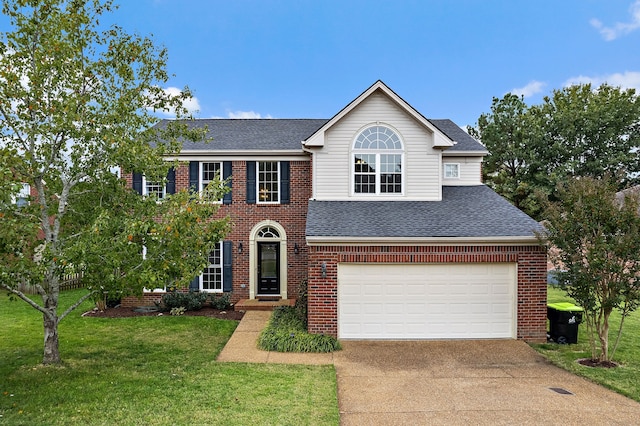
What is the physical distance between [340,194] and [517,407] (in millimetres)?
A: 7672

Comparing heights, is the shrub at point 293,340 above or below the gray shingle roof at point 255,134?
below

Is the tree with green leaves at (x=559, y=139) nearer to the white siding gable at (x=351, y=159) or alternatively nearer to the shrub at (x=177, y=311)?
the white siding gable at (x=351, y=159)

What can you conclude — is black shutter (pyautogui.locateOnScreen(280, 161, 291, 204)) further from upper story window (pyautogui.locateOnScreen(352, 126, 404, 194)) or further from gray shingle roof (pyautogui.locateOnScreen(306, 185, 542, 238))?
upper story window (pyautogui.locateOnScreen(352, 126, 404, 194))

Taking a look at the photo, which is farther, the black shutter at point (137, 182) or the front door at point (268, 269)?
the front door at point (268, 269)

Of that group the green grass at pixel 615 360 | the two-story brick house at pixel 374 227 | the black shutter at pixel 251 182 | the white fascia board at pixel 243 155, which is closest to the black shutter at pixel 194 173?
the two-story brick house at pixel 374 227

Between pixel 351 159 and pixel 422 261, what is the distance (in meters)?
4.19

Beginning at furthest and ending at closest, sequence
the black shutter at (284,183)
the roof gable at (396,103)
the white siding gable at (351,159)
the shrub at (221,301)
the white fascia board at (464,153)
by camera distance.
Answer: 1. the black shutter at (284,183)
2. the white fascia board at (464,153)
3. the shrub at (221,301)
4. the white siding gable at (351,159)
5. the roof gable at (396,103)

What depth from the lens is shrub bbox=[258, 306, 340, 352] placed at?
9.04 m

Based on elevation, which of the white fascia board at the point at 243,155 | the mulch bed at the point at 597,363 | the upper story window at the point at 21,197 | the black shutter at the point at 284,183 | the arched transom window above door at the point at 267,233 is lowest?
the mulch bed at the point at 597,363

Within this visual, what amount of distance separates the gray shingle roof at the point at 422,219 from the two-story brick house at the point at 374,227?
2.1 inches

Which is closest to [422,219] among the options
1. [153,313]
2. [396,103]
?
[396,103]

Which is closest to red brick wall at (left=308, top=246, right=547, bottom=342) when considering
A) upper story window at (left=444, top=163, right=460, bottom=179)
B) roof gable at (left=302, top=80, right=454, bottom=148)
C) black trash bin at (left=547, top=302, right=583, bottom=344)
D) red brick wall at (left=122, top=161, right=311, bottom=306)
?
black trash bin at (left=547, top=302, right=583, bottom=344)

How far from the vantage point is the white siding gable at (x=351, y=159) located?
12.2 metres

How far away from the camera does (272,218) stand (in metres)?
14.2
